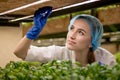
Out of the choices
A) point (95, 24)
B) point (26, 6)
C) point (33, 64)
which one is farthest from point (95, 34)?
point (33, 64)

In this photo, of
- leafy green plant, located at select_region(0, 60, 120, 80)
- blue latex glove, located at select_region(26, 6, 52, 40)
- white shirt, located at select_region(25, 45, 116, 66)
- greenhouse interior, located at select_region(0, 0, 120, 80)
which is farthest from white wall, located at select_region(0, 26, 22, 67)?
leafy green plant, located at select_region(0, 60, 120, 80)

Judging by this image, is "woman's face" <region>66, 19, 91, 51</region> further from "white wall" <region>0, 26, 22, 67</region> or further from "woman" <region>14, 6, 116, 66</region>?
"white wall" <region>0, 26, 22, 67</region>

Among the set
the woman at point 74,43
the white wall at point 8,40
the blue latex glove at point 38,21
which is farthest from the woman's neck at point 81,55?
the white wall at point 8,40

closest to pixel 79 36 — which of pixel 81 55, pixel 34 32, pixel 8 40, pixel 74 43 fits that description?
pixel 74 43

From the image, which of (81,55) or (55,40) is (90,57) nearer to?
(81,55)

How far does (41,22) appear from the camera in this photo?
168 cm

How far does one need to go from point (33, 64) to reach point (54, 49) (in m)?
0.74

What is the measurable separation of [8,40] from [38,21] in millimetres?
1300

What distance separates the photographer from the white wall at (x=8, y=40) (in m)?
2.74

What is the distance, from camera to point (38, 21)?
1646 mm

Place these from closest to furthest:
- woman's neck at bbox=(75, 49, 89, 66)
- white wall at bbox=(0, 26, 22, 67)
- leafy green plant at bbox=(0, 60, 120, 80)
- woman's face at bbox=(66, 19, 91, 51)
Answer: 1. leafy green plant at bbox=(0, 60, 120, 80)
2. woman's face at bbox=(66, 19, 91, 51)
3. woman's neck at bbox=(75, 49, 89, 66)
4. white wall at bbox=(0, 26, 22, 67)

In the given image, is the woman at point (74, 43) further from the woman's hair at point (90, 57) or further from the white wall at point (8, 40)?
the white wall at point (8, 40)

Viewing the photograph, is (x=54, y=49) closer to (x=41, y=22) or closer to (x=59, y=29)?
(x=41, y=22)

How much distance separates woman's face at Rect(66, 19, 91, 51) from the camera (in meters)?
1.55
